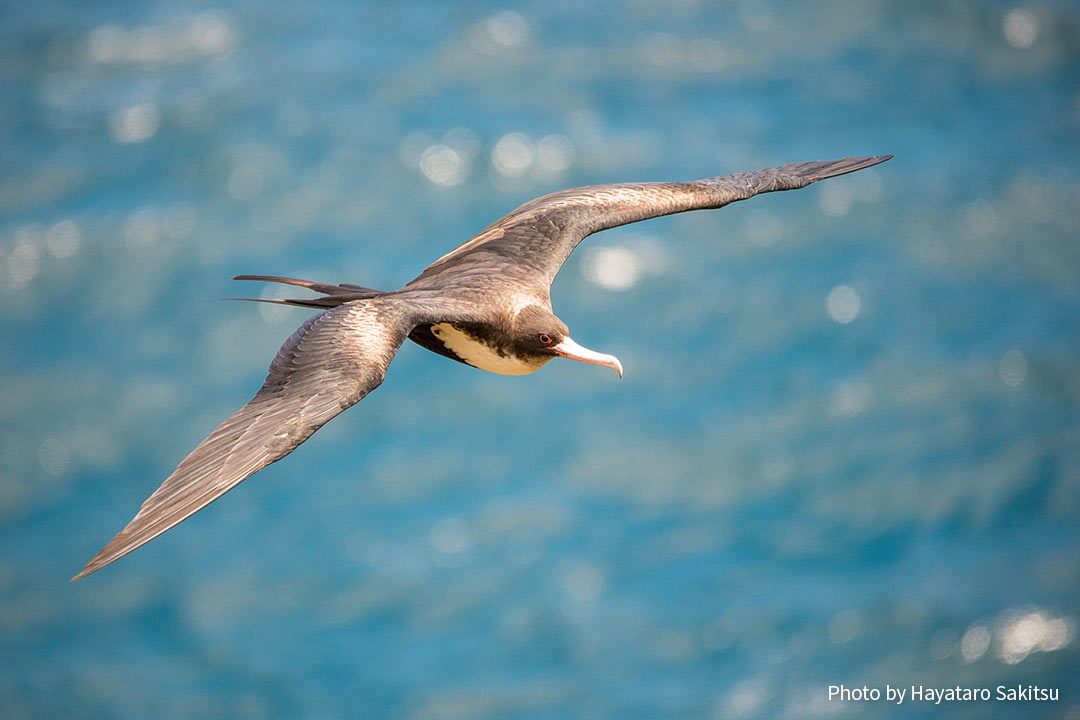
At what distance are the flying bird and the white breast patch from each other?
0.5 inches

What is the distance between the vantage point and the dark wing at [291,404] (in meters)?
7.41

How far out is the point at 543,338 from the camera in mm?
9852

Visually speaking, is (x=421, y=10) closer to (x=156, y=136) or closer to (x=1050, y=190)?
(x=156, y=136)

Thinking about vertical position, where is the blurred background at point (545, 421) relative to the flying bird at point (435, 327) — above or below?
above

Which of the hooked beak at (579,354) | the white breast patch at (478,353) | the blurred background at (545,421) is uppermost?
the blurred background at (545,421)

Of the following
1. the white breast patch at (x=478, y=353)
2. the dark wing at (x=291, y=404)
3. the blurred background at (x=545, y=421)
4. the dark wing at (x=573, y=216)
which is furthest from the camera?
the blurred background at (x=545, y=421)

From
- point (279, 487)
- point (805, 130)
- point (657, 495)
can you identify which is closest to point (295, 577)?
point (279, 487)

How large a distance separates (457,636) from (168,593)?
27.0 ft

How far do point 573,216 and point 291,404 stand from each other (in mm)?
3541

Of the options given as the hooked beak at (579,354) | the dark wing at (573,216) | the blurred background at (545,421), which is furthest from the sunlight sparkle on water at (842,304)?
the hooked beak at (579,354)

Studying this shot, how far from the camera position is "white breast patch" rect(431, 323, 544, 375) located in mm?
10070

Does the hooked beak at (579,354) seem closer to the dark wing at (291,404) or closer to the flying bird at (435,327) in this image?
the flying bird at (435,327)

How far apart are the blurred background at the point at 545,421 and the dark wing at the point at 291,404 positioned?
2797 cm

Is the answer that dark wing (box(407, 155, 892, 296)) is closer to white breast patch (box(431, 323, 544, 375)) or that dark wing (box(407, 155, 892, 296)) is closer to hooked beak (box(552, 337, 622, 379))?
white breast patch (box(431, 323, 544, 375))
